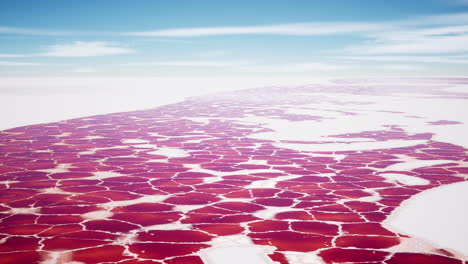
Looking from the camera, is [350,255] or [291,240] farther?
[291,240]

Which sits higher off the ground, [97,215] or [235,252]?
[97,215]

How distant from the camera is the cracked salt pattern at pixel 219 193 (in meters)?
3.88

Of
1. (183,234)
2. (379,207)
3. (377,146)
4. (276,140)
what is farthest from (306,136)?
(183,234)

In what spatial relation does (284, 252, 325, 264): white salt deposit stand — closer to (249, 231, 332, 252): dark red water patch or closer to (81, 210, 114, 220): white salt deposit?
(249, 231, 332, 252): dark red water patch

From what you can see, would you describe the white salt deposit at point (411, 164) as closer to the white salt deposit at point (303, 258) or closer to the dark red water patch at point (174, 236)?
the white salt deposit at point (303, 258)

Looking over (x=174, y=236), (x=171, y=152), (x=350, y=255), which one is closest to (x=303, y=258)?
(x=350, y=255)

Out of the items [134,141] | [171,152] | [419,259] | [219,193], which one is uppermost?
[134,141]

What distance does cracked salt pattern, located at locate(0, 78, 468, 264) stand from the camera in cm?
388

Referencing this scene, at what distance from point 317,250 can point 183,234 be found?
1.13 meters

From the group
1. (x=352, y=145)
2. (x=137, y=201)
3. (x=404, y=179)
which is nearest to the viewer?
(x=137, y=201)

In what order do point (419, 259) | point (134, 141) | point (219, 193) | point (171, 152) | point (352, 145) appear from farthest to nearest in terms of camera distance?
point (134, 141)
point (352, 145)
point (171, 152)
point (219, 193)
point (419, 259)

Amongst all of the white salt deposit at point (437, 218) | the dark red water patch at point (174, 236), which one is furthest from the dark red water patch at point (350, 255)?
the dark red water patch at point (174, 236)

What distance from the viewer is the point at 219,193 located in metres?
5.65

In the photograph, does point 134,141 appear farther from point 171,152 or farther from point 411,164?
point 411,164
